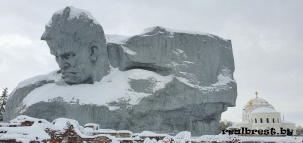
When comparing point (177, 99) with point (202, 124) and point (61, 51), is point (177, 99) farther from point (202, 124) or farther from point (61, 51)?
point (61, 51)

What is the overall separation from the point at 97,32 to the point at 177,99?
11671mm

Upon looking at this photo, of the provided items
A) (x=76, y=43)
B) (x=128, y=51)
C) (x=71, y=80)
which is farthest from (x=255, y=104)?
(x=76, y=43)

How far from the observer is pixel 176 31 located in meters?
32.7

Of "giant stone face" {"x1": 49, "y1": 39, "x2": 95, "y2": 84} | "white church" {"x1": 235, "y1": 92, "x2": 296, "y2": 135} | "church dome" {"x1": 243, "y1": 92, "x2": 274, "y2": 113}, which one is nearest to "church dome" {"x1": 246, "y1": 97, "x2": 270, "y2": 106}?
"church dome" {"x1": 243, "y1": 92, "x2": 274, "y2": 113}

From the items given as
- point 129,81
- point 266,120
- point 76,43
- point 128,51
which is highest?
point 128,51

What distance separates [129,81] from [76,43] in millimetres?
7092

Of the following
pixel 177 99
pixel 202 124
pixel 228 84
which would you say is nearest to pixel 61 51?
pixel 177 99

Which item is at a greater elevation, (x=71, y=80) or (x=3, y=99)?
(x=71, y=80)

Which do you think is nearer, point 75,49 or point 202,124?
point 75,49

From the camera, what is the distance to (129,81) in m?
29.2

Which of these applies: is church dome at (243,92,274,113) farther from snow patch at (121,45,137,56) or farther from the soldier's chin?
the soldier's chin

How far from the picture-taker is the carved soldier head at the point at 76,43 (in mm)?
27984

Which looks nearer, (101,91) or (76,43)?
(76,43)

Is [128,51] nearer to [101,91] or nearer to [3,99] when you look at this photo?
[101,91]
